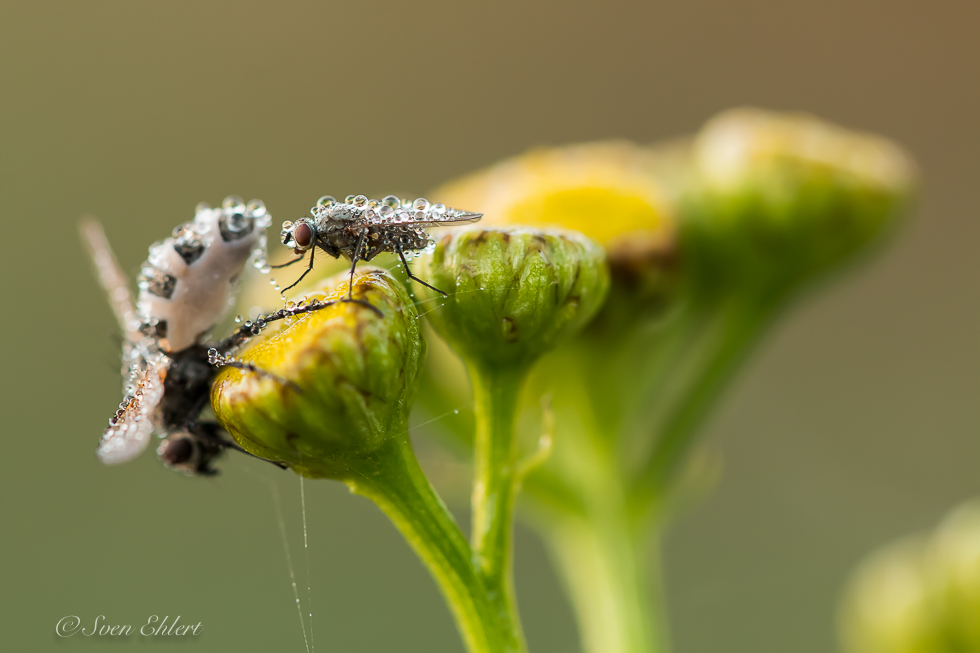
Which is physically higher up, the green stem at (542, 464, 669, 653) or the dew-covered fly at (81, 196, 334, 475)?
the dew-covered fly at (81, 196, 334, 475)

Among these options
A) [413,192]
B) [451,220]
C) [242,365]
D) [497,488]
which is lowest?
[497,488]

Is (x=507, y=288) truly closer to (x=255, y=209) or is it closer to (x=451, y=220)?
(x=451, y=220)

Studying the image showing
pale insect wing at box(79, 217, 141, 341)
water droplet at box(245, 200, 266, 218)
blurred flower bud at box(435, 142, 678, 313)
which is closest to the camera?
water droplet at box(245, 200, 266, 218)

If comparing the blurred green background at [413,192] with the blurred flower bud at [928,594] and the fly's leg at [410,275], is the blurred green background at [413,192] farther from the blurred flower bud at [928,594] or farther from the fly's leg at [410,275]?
the fly's leg at [410,275]

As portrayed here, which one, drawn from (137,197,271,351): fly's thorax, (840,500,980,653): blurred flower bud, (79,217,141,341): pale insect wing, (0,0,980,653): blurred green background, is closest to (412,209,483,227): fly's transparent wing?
(137,197,271,351): fly's thorax

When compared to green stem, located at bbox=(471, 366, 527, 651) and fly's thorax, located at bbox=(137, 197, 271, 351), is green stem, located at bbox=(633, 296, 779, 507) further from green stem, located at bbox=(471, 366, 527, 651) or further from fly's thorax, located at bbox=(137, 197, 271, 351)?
fly's thorax, located at bbox=(137, 197, 271, 351)

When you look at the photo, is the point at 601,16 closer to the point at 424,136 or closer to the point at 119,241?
the point at 424,136

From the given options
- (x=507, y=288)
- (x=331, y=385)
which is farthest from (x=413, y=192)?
(x=331, y=385)

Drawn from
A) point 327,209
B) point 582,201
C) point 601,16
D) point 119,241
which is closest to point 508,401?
point 327,209

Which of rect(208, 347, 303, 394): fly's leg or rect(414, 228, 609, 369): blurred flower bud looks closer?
rect(208, 347, 303, 394): fly's leg
